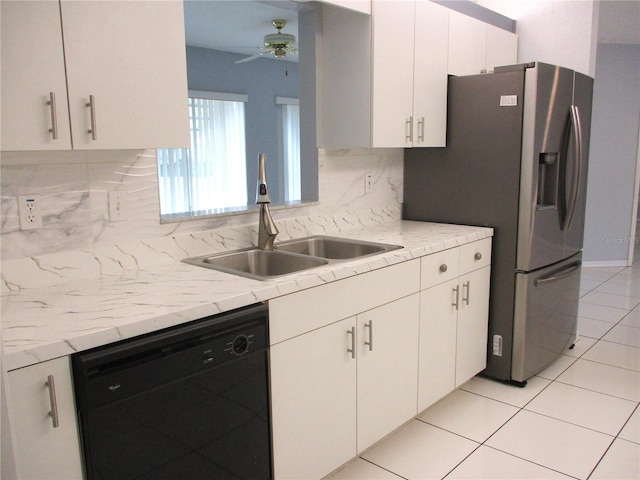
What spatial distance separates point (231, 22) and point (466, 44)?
239cm

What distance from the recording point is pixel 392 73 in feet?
8.34

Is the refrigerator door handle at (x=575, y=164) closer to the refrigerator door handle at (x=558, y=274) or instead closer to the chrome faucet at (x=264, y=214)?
the refrigerator door handle at (x=558, y=274)

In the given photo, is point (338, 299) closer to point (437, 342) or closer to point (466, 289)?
point (437, 342)

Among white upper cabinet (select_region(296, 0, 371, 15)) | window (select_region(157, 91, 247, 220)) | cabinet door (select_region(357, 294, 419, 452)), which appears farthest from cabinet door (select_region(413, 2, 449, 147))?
window (select_region(157, 91, 247, 220))

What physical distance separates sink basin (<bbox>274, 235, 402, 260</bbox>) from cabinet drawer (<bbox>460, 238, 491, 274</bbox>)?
499 millimetres

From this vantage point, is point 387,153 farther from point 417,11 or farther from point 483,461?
point 483,461

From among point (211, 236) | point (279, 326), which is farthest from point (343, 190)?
point (279, 326)

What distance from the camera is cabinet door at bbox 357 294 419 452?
6.82 feet

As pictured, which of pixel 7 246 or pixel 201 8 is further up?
pixel 201 8

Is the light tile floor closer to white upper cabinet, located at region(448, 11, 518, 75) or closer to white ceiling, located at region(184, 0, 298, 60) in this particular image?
white upper cabinet, located at region(448, 11, 518, 75)

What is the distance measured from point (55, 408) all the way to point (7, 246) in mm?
706

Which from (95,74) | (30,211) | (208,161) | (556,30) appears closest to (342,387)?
(30,211)

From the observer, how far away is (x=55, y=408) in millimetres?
1212

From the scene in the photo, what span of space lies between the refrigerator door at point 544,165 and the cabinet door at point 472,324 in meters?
0.24
